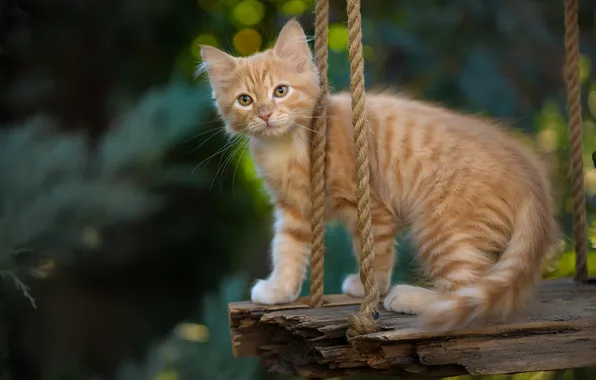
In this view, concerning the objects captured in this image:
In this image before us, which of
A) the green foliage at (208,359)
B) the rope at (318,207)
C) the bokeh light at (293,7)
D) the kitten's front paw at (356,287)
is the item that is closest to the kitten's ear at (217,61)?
the rope at (318,207)

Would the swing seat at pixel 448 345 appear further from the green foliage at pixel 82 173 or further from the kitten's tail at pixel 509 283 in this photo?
the green foliage at pixel 82 173

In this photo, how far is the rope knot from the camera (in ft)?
3.80

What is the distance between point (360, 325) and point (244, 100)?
0.77m

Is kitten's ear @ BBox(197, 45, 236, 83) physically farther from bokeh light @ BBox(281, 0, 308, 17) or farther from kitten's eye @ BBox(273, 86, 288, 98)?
bokeh light @ BBox(281, 0, 308, 17)

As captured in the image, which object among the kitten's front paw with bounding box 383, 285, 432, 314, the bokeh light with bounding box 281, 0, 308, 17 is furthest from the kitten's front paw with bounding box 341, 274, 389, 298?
the bokeh light with bounding box 281, 0, 308, 17

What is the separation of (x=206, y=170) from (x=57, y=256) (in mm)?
732

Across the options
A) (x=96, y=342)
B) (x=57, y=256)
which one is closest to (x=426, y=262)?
(x=57, y=256)

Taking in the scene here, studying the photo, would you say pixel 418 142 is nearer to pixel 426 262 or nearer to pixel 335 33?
pixel 426 262

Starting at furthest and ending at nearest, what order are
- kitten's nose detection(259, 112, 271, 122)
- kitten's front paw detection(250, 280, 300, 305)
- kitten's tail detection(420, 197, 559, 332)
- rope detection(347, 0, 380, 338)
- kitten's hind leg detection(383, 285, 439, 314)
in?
kitten's nose detection(259, 112, 271, 122), kitten's front paw detection(250, 280, 300, 305), kitten's hind leg detection(383, 285, 439, 314), rope detection(347, 0, 380, 338), kitten's tail detection(420, 197, 559, 332)

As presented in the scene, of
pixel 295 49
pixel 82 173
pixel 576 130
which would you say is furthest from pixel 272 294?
pixel 82 173

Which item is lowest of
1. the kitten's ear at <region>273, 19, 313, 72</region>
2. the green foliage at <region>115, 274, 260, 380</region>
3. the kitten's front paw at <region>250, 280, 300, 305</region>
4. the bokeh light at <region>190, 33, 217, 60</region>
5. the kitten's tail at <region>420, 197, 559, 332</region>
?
the green foliage at <region>115, 274, 260, 380</region>

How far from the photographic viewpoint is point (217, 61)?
1.79 metres

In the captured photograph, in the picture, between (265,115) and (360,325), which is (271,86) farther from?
(360,325)

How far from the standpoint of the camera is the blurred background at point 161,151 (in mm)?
2465
